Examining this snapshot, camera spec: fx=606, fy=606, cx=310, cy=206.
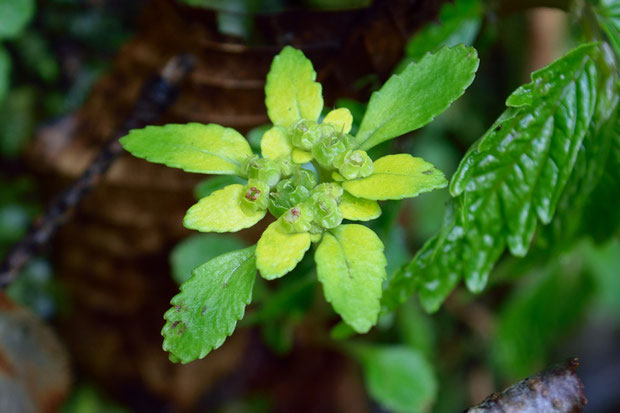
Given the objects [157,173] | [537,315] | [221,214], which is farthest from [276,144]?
[537,315]

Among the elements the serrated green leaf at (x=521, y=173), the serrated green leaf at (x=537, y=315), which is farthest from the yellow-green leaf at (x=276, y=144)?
the serrated green leaf at (x=537, y=315)

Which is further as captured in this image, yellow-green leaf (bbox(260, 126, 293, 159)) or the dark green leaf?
the dark green leaf

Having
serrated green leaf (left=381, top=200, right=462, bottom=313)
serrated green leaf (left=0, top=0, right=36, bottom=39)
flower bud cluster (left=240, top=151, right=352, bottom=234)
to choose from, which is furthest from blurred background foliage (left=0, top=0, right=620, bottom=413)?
flower bud cluster (left=240, top=151, right=352, bottom=234)

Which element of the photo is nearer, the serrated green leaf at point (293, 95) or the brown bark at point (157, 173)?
the serrated green leaf at point (293, 95)

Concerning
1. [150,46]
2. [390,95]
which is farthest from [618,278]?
[150,46]

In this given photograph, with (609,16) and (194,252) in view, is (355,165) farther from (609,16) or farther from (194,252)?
(194,252)

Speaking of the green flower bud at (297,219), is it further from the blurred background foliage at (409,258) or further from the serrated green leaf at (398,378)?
the serrated green leaf at (398,378)

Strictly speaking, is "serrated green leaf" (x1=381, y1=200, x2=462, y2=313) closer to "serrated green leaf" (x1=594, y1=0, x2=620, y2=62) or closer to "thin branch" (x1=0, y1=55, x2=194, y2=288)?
"serrated green leaf" (x1=594, y1=0, x2=620, y2=62)
